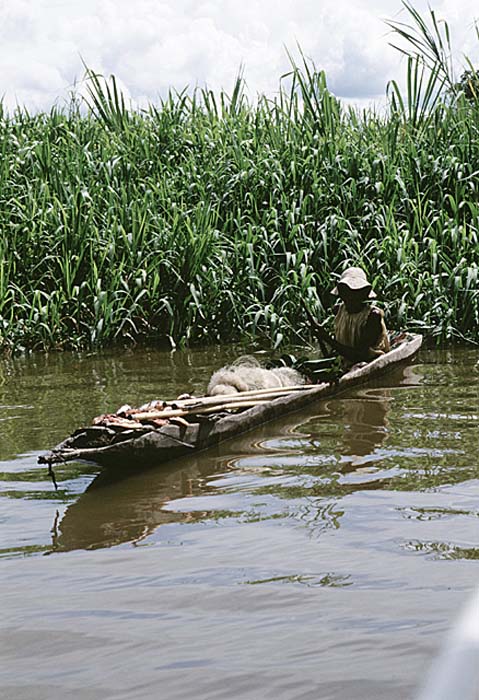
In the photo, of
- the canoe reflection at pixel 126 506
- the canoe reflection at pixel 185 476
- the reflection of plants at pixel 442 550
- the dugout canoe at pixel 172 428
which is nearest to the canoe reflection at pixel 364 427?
the canoe reflection at pixel 185 476

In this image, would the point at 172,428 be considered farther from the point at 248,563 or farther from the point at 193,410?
the point at 248,563

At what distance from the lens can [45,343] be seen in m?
8.98

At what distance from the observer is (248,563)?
320cm

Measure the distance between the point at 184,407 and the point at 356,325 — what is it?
2565 mm

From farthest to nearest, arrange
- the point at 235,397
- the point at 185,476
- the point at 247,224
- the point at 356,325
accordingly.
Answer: the point at 247,224 → the point at 356,325 → the point at 235,397 → the point at 185,476

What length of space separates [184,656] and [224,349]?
21.1ft

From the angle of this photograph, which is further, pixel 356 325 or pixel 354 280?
pixel 356 325

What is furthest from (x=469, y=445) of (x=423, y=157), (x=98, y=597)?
(x=423, y=157)

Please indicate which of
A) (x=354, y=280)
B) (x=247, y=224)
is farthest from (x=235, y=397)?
(x=247, y=224)

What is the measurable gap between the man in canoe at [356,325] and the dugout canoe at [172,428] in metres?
0.83

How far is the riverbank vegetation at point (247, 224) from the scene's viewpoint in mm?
9055

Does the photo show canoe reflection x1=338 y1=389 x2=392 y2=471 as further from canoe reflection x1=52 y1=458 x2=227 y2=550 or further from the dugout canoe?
canoe reflection x1=52 y1=458 x2=227 y2=550

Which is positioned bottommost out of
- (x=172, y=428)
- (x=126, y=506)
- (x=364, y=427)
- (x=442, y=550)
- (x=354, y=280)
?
(x=442, y=550)

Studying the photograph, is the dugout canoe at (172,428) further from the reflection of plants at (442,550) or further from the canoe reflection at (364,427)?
the reflection of plants at (442,550)
